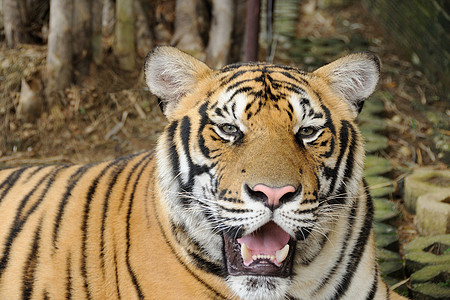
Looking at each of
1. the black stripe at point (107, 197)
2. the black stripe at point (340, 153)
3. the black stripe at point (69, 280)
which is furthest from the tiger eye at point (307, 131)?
the black stripe at point (69, 280)

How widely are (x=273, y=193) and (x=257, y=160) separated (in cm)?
15

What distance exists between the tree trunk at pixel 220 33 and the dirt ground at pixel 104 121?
63 cm

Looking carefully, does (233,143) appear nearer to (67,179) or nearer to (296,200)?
(296,200)

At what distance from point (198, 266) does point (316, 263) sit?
45 cm

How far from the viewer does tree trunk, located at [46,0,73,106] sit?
4.66 metres

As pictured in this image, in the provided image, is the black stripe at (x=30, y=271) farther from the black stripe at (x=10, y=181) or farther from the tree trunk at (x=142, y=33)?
the tree trunk at (x=142, y=33)

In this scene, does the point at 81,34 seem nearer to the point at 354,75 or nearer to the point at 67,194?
the point at 67,194

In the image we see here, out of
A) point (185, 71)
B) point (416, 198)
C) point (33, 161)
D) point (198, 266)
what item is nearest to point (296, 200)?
point (198, 266)

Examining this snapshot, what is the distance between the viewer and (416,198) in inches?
151

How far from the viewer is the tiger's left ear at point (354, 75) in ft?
7.72

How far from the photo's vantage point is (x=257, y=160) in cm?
197

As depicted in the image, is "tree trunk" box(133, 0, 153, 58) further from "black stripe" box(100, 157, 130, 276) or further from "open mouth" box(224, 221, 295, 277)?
"open mouth" box(224, 221, 295, 277)

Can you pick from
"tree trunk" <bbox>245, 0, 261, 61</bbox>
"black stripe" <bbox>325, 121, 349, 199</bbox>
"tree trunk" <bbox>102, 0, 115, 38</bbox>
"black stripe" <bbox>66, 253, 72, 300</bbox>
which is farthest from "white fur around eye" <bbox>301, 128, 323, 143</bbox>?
"tree trunk" <bbox>102, 0, 115, 38</bbox>

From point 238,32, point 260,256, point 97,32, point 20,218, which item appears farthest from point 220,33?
point 260,256
